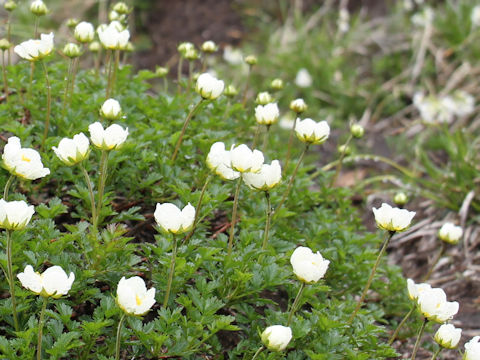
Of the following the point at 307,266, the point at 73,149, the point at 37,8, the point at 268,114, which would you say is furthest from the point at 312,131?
the point at 37,8

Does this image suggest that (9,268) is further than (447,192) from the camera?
No

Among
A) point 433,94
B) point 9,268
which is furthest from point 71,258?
point 433,94

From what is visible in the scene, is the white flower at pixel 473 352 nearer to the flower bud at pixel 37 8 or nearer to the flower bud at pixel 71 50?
the flower bud at pixel 71 50

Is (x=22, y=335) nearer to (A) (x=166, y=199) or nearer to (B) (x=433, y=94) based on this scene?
(A) (x=166, y=199)

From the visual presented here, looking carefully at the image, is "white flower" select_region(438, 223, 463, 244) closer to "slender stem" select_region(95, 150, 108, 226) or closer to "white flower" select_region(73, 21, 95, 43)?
"slender stem" select_region(95, 150, 108, 226)

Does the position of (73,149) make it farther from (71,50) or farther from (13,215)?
(71,50)
